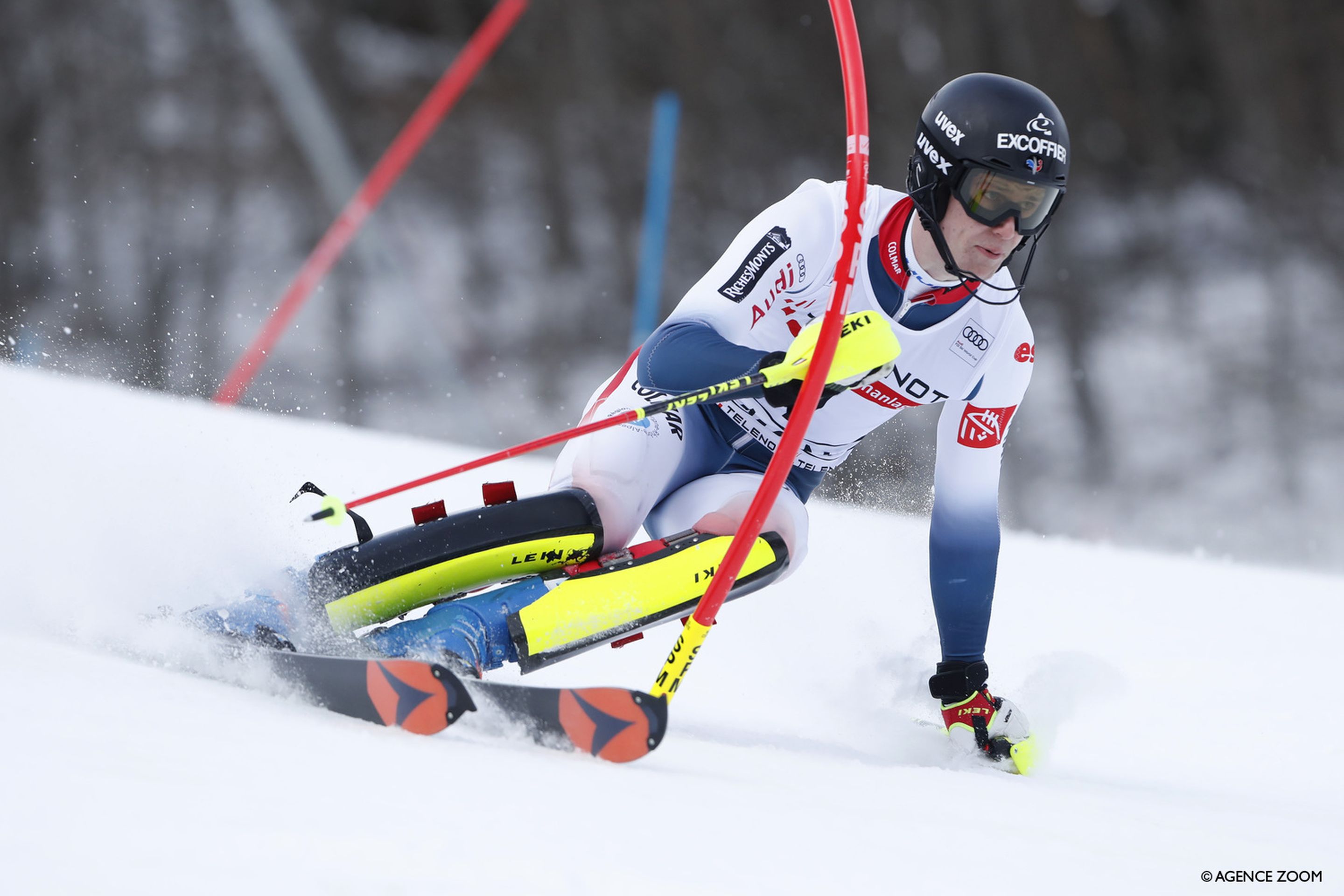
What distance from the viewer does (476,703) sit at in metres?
1.60

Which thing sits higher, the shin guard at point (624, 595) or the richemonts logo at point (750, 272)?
the richemonts logo at point (750, 272)

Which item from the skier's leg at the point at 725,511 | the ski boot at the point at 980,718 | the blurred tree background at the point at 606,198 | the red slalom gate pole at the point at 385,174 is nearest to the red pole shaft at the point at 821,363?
the skier's leg at the point at 725,511

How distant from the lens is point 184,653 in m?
1.70

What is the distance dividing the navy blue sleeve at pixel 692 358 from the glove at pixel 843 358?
69 mm

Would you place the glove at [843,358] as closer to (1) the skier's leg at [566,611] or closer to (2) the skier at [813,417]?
(2) the skier at [813,417]

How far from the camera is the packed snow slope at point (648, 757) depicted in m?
1.06

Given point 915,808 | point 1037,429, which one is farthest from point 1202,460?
point 915,808

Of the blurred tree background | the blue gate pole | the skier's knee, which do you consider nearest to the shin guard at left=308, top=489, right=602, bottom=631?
the skier's knee

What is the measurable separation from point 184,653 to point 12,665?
0.91 feet

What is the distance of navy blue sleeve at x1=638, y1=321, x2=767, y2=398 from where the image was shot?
6.33 ft

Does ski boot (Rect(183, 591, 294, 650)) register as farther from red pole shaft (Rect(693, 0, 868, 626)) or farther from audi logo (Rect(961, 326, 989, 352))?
audi logo (Rect(961, 326, 989, 352))

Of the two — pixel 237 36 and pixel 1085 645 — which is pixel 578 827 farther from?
pixel 237 36

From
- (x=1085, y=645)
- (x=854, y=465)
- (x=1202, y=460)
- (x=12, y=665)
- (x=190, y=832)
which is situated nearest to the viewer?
(x=190, y=832)

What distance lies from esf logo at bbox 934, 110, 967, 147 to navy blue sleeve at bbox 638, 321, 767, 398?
502 millimetres
